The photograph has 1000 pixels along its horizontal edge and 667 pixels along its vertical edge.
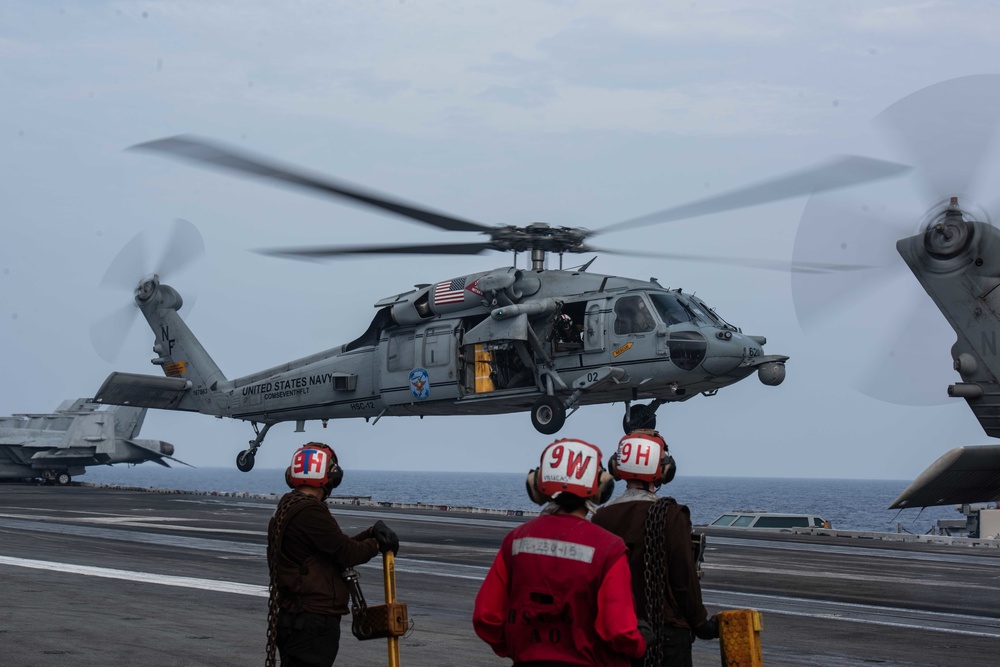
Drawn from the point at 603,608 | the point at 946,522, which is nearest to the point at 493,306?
the point at 603,608

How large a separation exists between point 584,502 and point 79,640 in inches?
269

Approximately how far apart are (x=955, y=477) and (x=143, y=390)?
2430 centimetres

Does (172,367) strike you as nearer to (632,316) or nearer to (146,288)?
(146,288)

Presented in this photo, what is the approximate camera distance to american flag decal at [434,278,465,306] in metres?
24.8

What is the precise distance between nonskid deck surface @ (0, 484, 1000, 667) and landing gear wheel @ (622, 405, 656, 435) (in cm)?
294

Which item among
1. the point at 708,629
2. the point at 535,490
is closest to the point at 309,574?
the point at 535,490

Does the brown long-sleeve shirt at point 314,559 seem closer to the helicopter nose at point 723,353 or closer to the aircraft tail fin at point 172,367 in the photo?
the helicopter nose at point 723,353

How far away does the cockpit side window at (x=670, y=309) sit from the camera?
23.0 m

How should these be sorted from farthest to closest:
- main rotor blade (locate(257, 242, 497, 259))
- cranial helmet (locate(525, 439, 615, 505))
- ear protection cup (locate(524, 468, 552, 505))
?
1. main rotor blade (locate(257, 242, 497, 259))
2. ear protection cup (locate(524, 468, 552, 505))
3. cranial helmet (locate(525, 439, 615, 505))

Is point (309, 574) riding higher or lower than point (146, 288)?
lower

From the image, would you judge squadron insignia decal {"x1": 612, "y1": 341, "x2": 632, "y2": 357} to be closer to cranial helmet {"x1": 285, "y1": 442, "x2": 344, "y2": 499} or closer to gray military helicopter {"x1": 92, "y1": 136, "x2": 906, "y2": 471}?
gray military helicopter {"x1": 92, "y1": 136, "x2": 906, "y2": 471}

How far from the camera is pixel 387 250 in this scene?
21.7m

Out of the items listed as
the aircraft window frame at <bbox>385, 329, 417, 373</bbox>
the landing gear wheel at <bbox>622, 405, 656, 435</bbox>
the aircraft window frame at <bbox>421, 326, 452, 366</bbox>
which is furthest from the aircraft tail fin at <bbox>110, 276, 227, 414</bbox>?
the landing gear wheel at <bbox>622, 405, 656, 435</bbox>

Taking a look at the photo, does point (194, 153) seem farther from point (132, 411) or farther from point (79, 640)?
point (132, 411)
